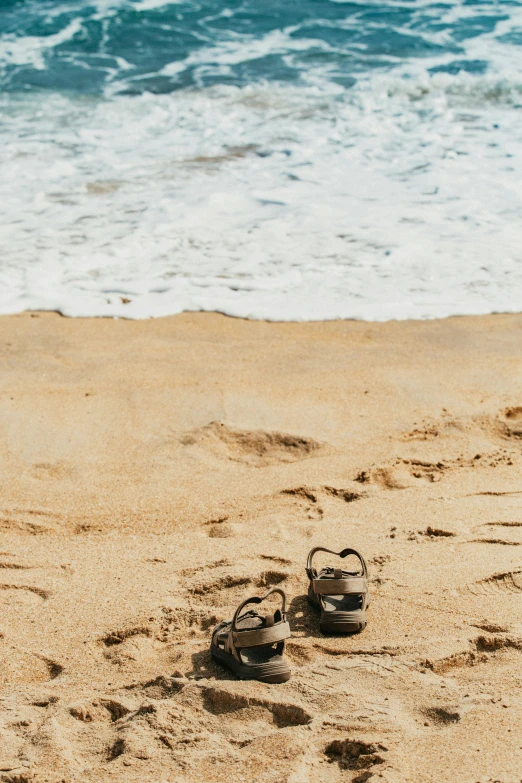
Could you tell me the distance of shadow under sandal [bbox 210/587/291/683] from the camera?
6.86 feet

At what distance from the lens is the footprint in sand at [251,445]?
10.9 ft

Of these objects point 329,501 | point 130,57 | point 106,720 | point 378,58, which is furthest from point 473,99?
point 106,720

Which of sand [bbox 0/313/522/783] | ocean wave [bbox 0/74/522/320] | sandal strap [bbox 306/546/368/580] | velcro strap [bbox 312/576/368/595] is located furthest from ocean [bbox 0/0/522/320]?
velcro strap [bbox 312/576/368/595]

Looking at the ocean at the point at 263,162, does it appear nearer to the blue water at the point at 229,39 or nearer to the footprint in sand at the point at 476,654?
the blue water at the point at 229,39

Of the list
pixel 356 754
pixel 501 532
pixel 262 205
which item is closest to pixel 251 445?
pixel 501 532

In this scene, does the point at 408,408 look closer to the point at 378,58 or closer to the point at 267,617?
the point at 267,617

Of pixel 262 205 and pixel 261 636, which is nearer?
pixel 261 636

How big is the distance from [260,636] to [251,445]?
1347 millimetres

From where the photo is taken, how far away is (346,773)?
5.83ft

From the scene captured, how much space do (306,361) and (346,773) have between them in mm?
2577

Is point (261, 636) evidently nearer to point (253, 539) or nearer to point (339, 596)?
point (339, 596)

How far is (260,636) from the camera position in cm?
212

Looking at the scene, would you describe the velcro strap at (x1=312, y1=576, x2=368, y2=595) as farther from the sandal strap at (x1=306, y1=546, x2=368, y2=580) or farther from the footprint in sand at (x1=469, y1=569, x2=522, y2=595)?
the footprint in sand at (x1=469, y1=569, x2=522, y2=595)

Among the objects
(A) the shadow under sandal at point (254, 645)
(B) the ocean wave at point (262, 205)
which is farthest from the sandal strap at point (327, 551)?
(B) the ocean wave at point (262, 205)
